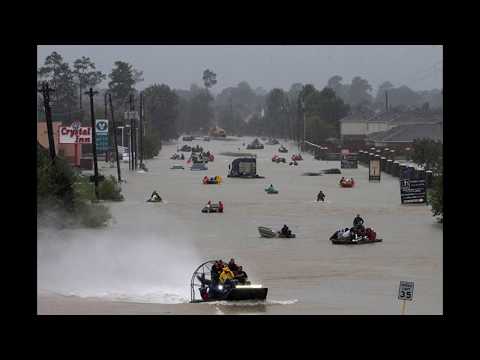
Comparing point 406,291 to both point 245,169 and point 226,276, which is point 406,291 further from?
point 245,169

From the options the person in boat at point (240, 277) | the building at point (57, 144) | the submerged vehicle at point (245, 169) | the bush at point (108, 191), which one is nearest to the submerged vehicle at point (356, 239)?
the person in boat at point (240, 277)

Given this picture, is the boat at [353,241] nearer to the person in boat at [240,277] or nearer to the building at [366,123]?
the person in boat at [240,277]

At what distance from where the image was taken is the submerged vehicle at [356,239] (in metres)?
44.6

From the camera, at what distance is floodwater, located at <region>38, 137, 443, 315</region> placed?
29.3m

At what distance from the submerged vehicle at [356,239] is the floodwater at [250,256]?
48 cm

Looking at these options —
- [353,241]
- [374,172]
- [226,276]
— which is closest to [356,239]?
[353,241]

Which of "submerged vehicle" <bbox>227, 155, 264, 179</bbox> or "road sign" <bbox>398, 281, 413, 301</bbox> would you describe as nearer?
"road sign" <bbox>398, 281, 413, 301</bbox>

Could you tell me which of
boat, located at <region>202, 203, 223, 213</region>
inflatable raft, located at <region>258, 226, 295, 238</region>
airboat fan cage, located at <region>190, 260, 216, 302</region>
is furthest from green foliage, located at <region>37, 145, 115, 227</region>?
airboat fan cage, located at <region>190, 260, 216, 302</region>

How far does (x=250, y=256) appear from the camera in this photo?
40844 mm

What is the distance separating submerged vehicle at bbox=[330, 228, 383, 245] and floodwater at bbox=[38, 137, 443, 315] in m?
0.48

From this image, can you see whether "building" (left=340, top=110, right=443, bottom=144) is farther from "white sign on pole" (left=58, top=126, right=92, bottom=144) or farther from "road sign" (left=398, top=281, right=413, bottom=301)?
"road sign" (left=398, top=281, right=413, bottom=301)
